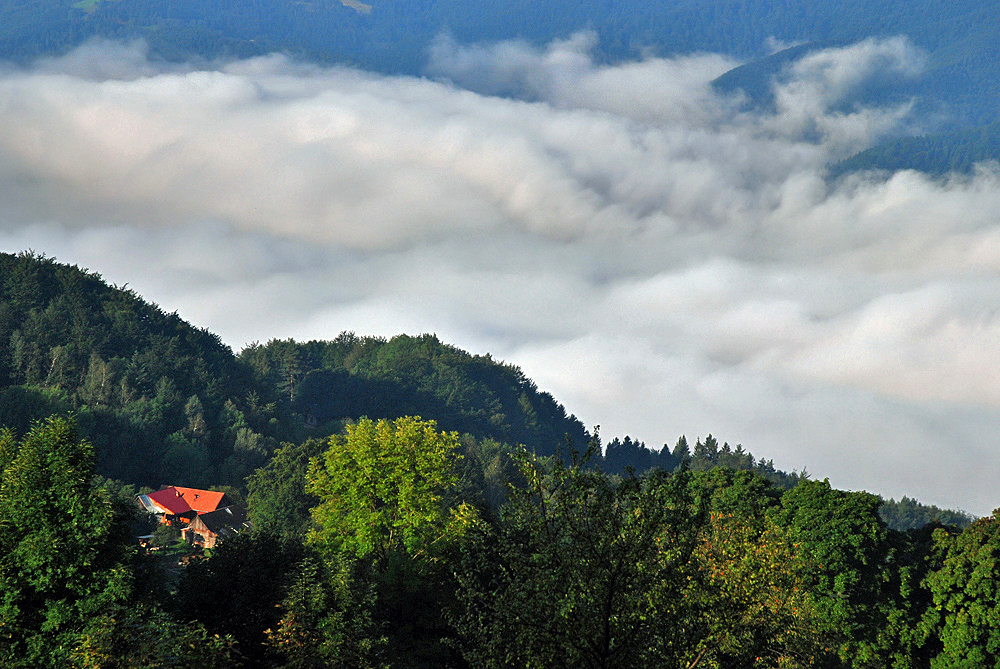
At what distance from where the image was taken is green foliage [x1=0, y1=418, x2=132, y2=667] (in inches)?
1077

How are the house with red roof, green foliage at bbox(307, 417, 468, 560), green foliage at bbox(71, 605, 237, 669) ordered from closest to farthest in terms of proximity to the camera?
green foliage at bbox(71, 605, 237, 669) < green foliage at bbox(307, 417, 468, 560) < the house with red roof

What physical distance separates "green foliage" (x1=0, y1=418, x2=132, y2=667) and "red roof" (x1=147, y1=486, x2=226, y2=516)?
82500 millimetres

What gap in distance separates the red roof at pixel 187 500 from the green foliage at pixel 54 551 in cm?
8250

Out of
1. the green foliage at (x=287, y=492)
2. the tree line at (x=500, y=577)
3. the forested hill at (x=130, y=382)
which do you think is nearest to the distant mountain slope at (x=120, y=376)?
the forested hill at (x=130, y=382)

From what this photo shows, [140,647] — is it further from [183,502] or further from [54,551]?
[183,502]

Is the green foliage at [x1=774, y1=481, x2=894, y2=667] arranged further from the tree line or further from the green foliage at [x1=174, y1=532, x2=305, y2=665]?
the green foliage at [x1=174, y1=532, x2=305, y2=665]

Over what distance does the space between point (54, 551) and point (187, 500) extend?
87.9 meters

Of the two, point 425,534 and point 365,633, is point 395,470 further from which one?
point 365,633

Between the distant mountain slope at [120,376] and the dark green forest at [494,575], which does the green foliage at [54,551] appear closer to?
the dark green forest at [494,575]

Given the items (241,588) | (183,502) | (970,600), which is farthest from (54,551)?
Answer: (183,502)

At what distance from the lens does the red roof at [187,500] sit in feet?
360

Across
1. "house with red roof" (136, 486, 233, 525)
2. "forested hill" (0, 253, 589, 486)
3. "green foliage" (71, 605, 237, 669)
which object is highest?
"forested hill" (0, 253, 589, 486)

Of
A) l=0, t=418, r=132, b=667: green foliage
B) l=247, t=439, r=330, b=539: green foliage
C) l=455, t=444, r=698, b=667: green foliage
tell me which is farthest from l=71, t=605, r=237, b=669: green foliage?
l=247, t=439, r=330, b=539: green foliage

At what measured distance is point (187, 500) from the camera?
111938 mm
